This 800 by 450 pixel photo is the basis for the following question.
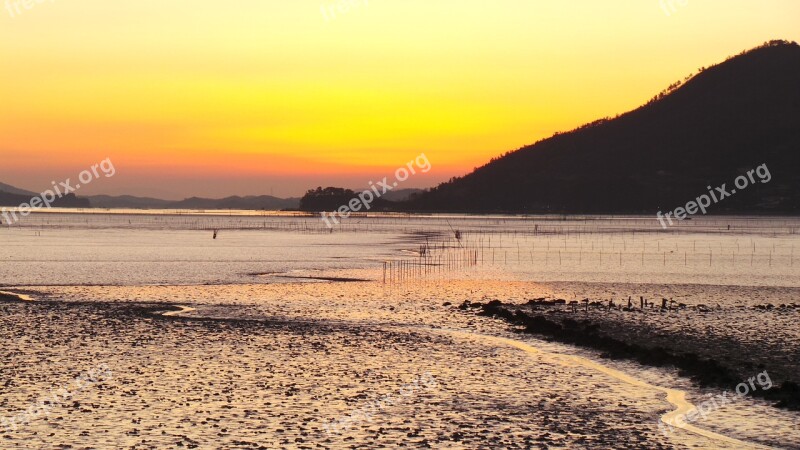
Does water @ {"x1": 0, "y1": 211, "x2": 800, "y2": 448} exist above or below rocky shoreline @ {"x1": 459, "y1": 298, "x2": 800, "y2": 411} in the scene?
below

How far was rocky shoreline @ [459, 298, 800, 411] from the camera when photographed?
23938 millimetres

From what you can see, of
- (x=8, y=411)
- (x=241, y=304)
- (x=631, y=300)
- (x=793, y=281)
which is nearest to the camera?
(x=8, y=411)

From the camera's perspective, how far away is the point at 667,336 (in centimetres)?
3105

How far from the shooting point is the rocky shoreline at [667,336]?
23.9 m

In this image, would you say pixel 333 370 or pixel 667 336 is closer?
pixel 333 370

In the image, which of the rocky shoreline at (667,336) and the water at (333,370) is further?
the rocky shoreline at (667,336)

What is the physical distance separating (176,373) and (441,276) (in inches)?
1422

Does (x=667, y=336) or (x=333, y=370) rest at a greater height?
(x=667, y=336)

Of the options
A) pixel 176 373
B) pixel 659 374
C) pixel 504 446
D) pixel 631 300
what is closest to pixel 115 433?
pixel 176 373

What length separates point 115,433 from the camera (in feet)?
58.0

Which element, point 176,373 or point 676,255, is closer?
point 176,373

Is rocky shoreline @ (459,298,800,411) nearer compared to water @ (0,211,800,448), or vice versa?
water @ (0,211,800,448)

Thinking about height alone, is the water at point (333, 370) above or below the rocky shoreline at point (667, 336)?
below

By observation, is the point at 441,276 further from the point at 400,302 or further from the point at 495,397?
the point at 495,397
